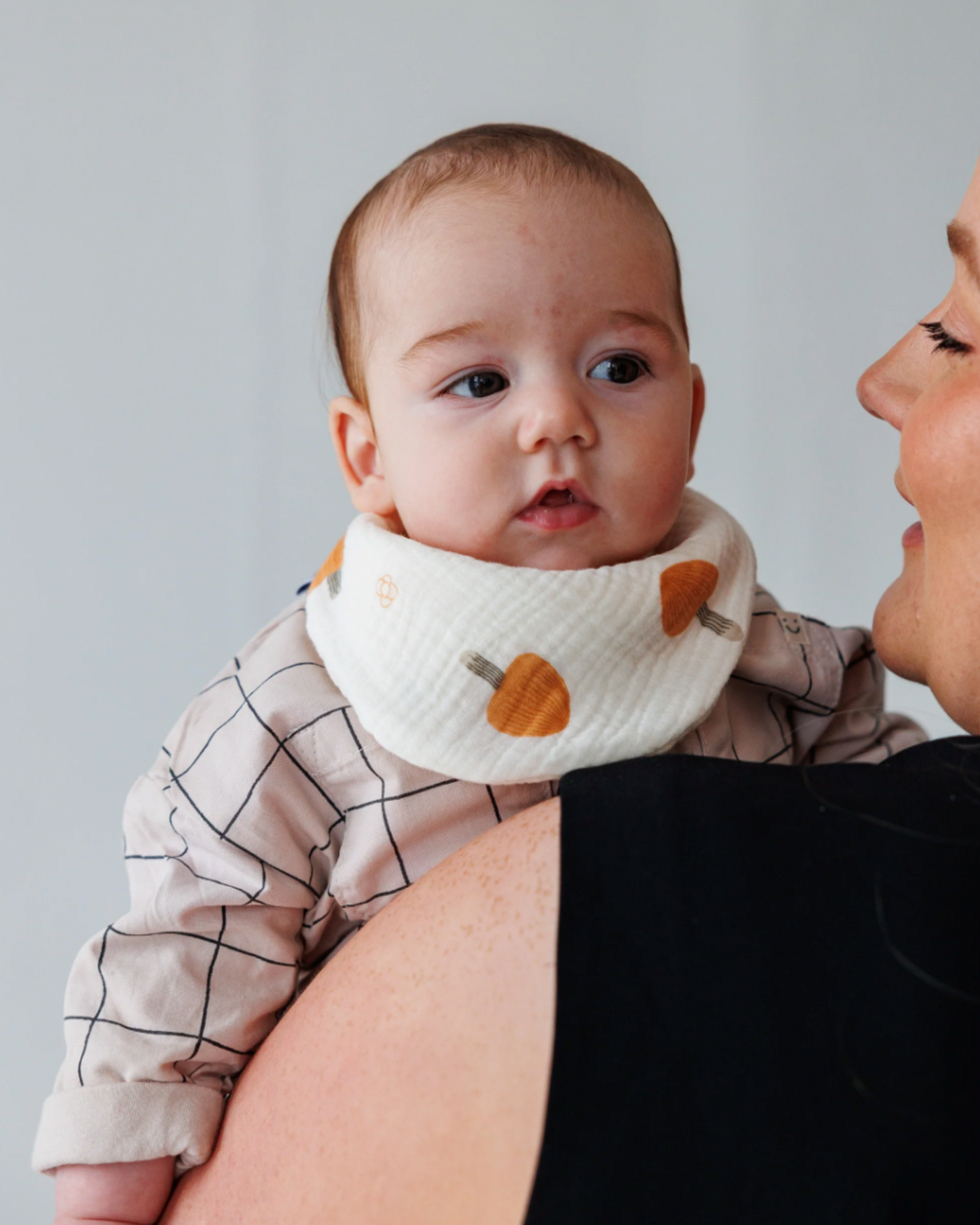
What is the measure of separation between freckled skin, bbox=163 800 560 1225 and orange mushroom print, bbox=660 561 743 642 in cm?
29

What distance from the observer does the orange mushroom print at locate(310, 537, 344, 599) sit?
1075 mm

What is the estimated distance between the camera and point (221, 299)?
189 centimetres

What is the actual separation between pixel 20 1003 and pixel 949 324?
1767 mm

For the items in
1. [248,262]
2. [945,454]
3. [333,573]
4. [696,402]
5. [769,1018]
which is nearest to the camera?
[769,1018]

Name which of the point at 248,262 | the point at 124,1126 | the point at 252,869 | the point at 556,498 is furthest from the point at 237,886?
the point at 248,262

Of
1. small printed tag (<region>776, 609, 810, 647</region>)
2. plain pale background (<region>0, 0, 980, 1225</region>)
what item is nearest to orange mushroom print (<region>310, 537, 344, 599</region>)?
small printed tag (<region>776, 609, 810, 647</region>)

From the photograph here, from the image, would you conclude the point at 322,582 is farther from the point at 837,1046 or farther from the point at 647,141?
the point at 647,141

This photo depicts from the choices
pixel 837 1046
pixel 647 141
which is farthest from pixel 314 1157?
pixel 647 141

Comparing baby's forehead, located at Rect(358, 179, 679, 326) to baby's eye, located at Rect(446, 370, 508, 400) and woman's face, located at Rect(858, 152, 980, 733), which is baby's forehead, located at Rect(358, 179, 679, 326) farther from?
woman's face, located at Rect(858, 152, 980, 733)

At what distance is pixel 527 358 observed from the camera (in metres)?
0.99

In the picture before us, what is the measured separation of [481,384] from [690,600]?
0.88 feet

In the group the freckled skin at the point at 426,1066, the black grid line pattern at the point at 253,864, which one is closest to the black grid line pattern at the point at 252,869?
the black grid line pattern at the point at 253,864

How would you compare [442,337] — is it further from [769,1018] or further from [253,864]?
[769,1018]

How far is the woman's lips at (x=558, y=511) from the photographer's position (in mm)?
991
